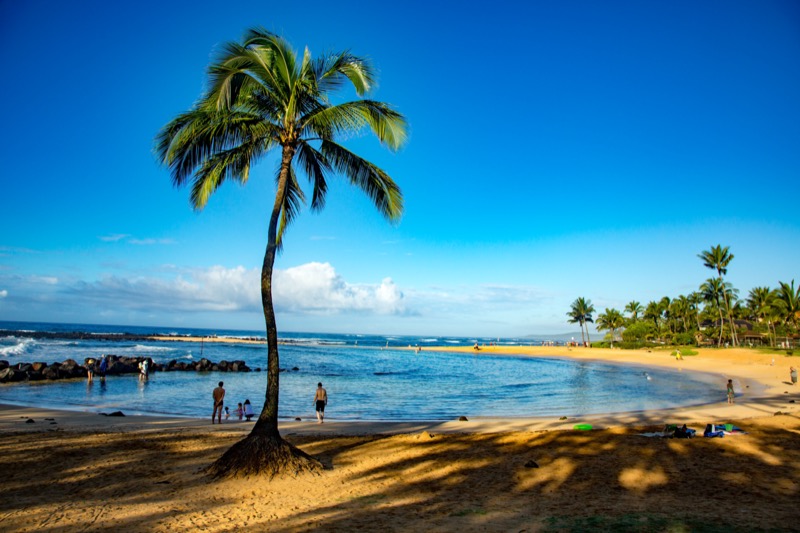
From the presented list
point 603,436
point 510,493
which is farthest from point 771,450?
point 510,493

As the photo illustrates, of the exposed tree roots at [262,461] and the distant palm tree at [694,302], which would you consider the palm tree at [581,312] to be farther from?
the exposed tree roots at [262,461]

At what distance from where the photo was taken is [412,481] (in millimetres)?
8969

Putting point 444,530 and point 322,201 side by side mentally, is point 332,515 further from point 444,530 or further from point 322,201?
point 322,201

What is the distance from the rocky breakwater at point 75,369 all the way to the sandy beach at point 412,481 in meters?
17.8

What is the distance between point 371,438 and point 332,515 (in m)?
6.53

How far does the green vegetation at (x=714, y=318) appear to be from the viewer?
6244 centimetres

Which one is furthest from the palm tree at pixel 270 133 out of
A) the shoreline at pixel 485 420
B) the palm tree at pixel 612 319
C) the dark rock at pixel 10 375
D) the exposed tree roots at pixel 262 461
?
the palm tree at pixel 612 319

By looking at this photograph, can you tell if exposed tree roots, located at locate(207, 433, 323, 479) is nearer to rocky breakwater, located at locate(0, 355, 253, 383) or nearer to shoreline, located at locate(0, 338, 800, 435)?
shoreline, located at locate(0, 338, 800, 435)

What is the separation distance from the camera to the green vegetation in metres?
62.4

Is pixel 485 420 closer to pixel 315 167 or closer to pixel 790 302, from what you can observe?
pixel 315 167

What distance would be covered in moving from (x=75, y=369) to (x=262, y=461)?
31.0m

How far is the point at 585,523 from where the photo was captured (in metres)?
6.52

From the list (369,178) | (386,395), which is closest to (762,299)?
(386,395)

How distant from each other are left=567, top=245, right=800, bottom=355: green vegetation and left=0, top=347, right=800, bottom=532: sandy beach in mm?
57057
